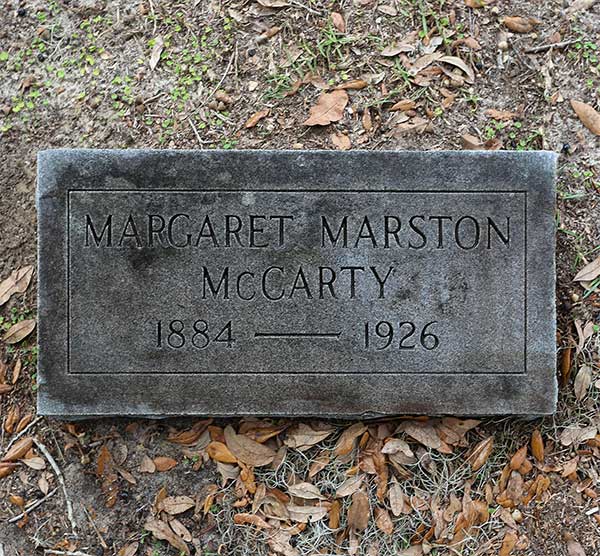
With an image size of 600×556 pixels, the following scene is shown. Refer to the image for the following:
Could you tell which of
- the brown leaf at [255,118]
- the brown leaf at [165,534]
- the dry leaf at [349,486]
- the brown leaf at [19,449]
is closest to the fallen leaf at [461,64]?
the brown leaf at [255,118]

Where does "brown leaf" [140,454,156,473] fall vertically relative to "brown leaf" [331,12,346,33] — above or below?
below

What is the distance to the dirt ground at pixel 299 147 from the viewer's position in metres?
3.02

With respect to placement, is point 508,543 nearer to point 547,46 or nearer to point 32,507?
point 32,507

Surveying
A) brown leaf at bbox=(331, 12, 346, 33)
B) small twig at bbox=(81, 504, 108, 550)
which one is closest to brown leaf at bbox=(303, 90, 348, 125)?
brown leaf at bbox=(331, 12, 346, 33)

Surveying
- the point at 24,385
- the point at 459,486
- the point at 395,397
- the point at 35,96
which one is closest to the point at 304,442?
the point at 395,397

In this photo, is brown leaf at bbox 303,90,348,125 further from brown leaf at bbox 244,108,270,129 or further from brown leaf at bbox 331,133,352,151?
brown leaf at bbox 244,108,270,129

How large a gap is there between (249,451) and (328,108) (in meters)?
1.52

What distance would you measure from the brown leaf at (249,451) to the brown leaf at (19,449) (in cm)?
86

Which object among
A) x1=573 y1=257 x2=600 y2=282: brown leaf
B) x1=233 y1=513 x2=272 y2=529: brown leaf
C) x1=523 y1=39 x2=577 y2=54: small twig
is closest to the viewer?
x1=233 y1=513 x2=272 y2=529: brown leaf

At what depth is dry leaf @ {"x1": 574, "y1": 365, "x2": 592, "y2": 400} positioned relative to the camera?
307 centimetres

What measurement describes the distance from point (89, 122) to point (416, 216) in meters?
1.50

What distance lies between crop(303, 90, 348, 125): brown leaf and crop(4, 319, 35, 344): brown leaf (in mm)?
1490

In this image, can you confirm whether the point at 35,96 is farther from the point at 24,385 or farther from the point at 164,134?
the point at 24,385

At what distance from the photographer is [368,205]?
2912 millimetres
